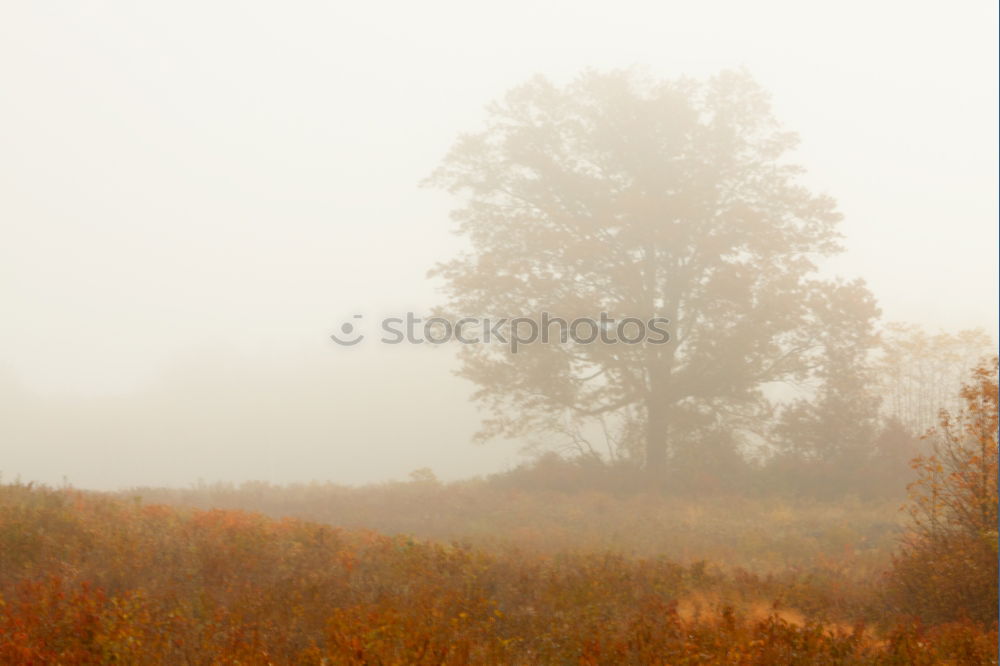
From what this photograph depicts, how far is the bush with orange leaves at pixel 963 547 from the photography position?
9.13 m

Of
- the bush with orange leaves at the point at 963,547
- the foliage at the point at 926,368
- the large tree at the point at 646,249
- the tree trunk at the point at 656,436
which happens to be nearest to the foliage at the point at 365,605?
the bush with orange leaves at the point at 963,547

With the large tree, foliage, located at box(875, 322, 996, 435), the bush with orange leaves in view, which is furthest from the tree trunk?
the bush with orange leaves

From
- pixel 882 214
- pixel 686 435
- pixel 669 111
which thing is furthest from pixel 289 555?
pixel 882 214

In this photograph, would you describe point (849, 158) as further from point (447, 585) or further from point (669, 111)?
point (447, 585)

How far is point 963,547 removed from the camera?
9.47 m

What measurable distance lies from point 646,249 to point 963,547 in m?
16.0

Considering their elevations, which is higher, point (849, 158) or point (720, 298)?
point (849, 158)

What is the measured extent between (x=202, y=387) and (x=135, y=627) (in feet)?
181

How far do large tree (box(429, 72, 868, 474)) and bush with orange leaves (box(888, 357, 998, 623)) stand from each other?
13055 mm

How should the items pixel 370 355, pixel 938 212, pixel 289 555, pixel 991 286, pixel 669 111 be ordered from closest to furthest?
1. pixel 289 555
2. pixel 669 111
3. pixel 370 355
4. pixel 991 286
5. pixel 938 212

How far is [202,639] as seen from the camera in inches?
297

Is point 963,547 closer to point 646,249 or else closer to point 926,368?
point 646,249

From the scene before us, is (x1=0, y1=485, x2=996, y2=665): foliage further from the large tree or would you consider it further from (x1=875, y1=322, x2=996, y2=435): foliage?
(x1=875, y1=322, x2=996, y2=435): foliage

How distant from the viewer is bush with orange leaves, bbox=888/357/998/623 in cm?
913
